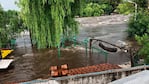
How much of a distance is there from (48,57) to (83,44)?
13.7 ft

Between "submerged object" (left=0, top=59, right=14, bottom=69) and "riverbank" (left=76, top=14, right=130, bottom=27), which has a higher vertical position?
"riverbank" (left=76, top=14, right=130, bottom=27)

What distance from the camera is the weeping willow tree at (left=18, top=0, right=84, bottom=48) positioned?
18953 mm

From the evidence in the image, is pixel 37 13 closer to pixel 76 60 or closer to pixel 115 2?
pixel 76 60

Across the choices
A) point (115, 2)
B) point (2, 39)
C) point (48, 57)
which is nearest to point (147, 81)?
point (48, 57)

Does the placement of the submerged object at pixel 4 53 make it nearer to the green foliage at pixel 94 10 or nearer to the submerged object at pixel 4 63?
the submerged object at pixel 4 63

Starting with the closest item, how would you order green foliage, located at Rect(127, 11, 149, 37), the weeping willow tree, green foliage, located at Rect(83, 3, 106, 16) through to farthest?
1. the weeping willow tree
2. green foliage, located at Rect(127, 11, 149, 37)
3. green foliage, located at Rect(83, 3, 106, 16)

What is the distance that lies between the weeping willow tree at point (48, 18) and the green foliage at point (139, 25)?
6366 mm

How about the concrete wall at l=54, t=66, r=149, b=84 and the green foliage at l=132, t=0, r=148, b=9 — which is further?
the green foliage at l=132, t=0, r=148, b=9

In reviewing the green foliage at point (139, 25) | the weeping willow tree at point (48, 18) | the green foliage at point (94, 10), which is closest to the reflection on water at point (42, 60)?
the weeping willow tree at point (48, 18)

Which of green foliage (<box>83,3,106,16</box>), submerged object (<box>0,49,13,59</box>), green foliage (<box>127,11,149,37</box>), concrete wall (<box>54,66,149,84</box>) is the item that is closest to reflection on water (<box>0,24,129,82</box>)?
submerged object (<box>0,49,13,59</box>)

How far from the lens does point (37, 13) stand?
19.4 m

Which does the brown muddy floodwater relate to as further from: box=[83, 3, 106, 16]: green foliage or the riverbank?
box=[83, 3, 106, 16]: green foliage

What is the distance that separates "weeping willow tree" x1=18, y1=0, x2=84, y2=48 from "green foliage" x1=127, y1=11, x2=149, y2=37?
637 centimetres

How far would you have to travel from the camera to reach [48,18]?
1967 centimetres
